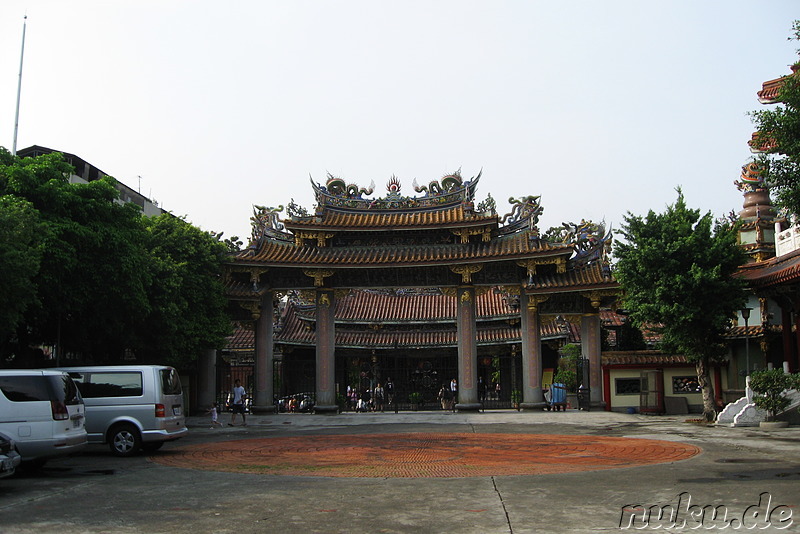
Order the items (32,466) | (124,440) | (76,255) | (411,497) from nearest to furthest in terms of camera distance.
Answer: (411,497)
(32,466)
(124,440)
(76,255)

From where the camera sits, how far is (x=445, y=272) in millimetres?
30656

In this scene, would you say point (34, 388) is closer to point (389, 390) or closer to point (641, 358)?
point (641, 358)

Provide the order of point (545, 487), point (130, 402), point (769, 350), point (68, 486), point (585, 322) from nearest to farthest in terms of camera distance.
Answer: point (545, 487)
point (68, 486)
point (130, 402)
point (769, 350)
point (585, 322)

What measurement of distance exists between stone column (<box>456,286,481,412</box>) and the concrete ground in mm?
13838

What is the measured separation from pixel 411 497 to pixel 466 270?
67.9 feet

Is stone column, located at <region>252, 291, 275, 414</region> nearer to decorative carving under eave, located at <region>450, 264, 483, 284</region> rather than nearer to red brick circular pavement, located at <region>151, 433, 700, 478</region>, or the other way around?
decorative carving under eave, located at <region>450, 264, 483, 284</region>

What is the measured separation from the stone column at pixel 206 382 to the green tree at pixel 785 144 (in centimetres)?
2202

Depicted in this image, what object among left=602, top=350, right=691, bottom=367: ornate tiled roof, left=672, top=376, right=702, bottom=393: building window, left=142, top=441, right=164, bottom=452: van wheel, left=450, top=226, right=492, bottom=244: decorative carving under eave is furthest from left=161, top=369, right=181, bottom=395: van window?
left=672, top=376, right=702, bottom=393: building window

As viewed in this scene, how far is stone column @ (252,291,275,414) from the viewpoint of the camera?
97.6 feet

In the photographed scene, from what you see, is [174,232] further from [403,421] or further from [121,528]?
[121,528]

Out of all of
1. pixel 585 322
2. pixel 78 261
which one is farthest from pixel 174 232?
pixel 585 322

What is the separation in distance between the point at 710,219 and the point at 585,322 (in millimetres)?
8197

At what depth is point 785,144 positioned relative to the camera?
13508mm

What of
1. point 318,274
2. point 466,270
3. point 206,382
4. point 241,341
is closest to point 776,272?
point 466,270
